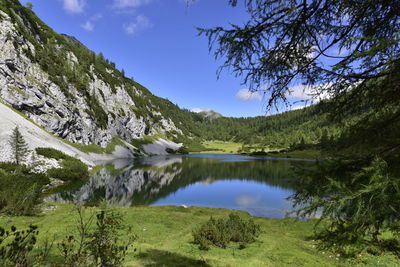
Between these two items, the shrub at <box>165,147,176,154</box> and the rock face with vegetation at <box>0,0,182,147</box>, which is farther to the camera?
the shrub at <box>165,147,176,154</box>

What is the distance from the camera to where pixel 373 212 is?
348 centimetres

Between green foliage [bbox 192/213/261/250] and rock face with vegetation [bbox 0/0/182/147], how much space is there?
3345 inches

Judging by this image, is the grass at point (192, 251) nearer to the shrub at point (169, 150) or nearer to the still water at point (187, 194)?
the still water at point (187, 194)

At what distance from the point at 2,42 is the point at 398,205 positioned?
109053 millimetres

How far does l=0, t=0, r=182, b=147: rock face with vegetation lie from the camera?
248ft

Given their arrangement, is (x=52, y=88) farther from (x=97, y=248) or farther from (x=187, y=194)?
(x=97, y=248)

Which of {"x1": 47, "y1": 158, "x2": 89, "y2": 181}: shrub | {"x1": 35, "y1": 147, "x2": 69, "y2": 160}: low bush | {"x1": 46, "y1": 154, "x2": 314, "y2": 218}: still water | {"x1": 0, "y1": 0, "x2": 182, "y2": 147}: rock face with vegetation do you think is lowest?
{"x1": 46, "y1": 154, "x2": 314, "y2": 218}: still water

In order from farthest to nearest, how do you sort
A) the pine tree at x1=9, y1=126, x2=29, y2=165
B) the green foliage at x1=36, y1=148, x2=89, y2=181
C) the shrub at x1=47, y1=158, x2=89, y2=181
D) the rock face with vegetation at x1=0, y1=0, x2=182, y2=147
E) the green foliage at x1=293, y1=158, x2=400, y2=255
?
the rock face with vegetation at x1=0, y1=0, x2=182, y2=147, the green foliage at x1=36, y1=148, x2=89, y2=181, the shrub at x1=47, y1=158, x2=89, y2=181, the pine tree at x1=9, y1=126, x2=29, y2=165, the green foliage at x1=293, y1=158, x2=400, y2=255

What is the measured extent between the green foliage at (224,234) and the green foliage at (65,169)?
37.9 meters

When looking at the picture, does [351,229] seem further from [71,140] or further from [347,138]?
[71,140]

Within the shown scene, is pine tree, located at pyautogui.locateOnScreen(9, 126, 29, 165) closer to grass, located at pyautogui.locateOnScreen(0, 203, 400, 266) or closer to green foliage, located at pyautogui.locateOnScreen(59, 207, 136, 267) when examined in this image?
grass, located at pyautogui.locateOnScreen(0, 203, 400, 266)


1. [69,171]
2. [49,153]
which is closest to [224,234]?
[69,171]

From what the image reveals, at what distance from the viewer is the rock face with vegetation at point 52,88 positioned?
75.6 m

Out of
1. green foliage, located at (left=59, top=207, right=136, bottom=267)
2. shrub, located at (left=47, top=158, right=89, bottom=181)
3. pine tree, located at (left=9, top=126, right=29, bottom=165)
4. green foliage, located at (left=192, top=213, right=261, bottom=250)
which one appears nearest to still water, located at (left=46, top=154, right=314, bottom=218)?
shrub, located at (left=47, top=158, right=89, bottom=181)
